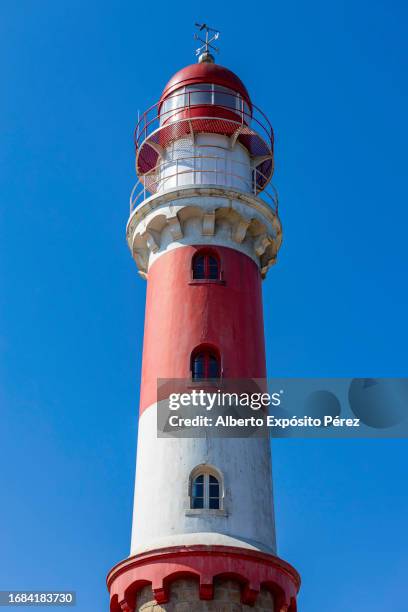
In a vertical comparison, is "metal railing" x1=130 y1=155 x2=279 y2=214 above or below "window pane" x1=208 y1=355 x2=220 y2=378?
above

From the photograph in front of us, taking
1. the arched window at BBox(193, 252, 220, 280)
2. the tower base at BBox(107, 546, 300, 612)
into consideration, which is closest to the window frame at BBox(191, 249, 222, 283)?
the arched window at BBox(193, 252, 220, 280)

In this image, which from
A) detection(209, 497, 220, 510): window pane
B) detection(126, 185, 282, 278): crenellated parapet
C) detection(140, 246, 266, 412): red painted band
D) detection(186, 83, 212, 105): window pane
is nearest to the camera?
detection(209, 497, 220, 510): window pane

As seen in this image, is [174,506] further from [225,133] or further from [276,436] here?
[225,133]

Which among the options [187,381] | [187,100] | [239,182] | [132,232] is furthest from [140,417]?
[187,100]

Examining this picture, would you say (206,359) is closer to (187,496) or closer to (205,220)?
(187,496)

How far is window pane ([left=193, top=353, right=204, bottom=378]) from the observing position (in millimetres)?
22080

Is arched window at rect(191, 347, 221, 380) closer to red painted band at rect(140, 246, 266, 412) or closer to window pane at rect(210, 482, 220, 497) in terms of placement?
red painted band at rect(140, 246, 266, 412)

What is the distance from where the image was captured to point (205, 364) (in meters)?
22.2

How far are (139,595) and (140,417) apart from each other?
4.71 m

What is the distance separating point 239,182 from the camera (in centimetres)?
2584

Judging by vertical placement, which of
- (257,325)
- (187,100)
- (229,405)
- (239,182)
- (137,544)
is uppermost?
(187,100)

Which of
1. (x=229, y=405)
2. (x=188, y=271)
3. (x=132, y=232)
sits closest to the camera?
(x=229, y=405)

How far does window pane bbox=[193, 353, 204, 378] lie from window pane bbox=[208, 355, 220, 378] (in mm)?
200

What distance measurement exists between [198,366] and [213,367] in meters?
0.38
